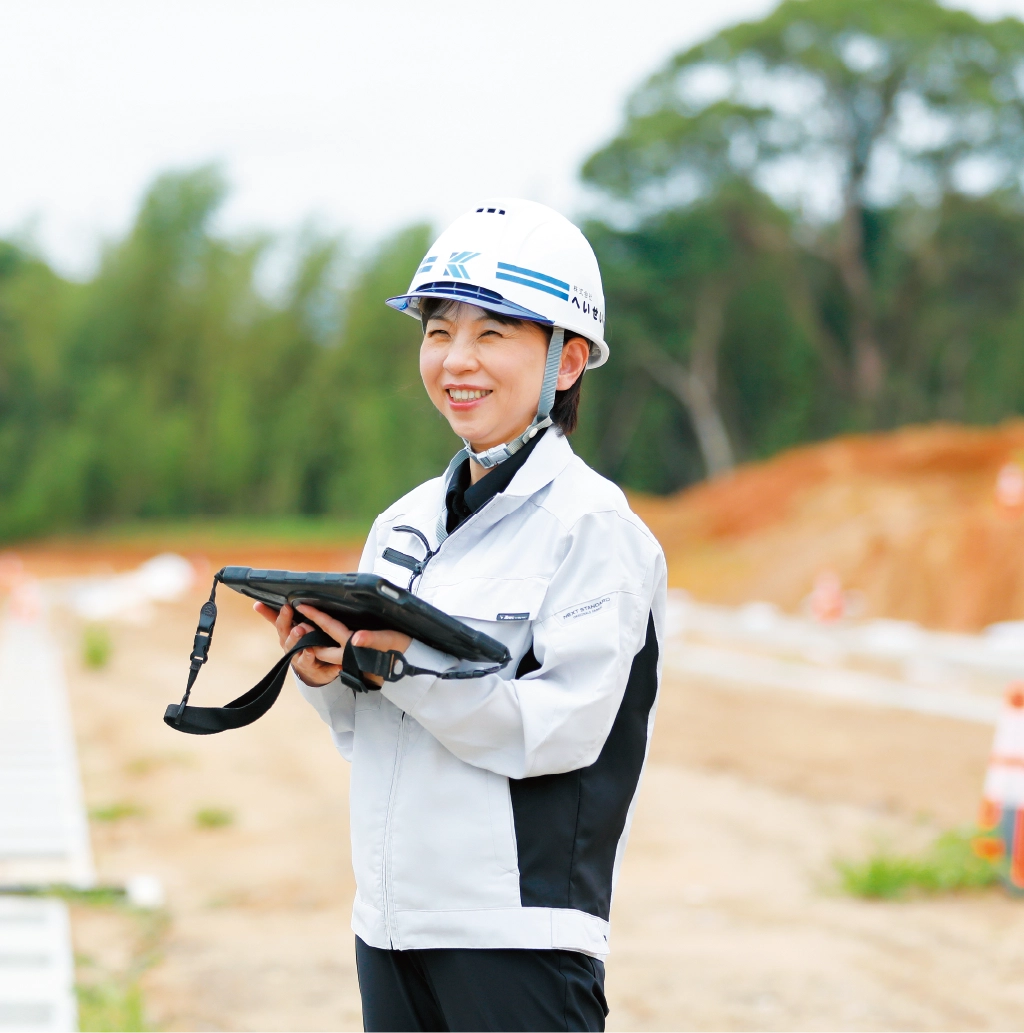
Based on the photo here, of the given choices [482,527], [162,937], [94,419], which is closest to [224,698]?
[162,937]

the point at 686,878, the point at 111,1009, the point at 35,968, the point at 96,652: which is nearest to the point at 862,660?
the point at 96,652

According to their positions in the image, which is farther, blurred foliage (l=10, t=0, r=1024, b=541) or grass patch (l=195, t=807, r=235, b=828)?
blurred foliage (l=10, t=0, r=1024, b=541)

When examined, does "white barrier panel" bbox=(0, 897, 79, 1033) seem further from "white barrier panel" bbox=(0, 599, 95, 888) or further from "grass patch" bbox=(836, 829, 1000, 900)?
"grass patch" bbox=(836, 829, 1000, 900)

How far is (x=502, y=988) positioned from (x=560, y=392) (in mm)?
858

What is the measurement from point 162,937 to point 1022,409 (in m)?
36.4

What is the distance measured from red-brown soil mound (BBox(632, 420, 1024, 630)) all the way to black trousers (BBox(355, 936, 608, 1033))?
15.5 meters

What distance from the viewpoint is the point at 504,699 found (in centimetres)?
172

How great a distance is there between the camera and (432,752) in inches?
71.6

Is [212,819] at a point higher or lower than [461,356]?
lower

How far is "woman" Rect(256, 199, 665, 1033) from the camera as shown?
1.77m

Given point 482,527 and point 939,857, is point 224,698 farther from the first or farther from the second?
point 482,527

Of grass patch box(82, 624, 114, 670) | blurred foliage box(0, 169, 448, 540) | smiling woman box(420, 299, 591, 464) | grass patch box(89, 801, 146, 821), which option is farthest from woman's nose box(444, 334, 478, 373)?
blurred foliage box(0, 169, 448, 540)

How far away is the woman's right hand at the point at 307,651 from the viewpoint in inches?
71.9

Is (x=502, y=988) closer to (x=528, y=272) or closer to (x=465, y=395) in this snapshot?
(x=465, y=395)
